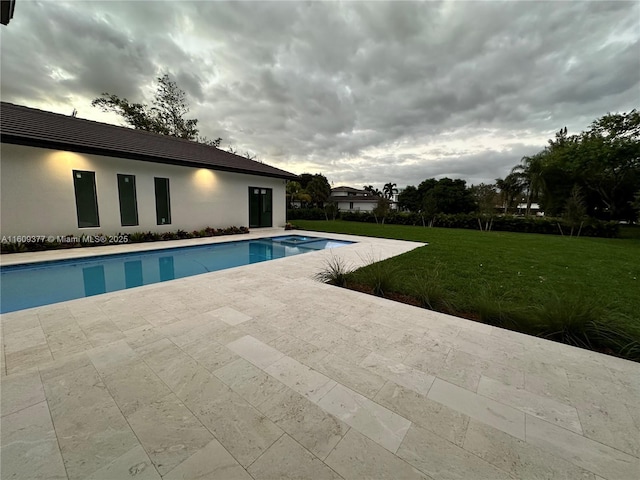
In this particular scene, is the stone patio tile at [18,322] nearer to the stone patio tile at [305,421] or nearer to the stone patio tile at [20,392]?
the stone patio tile at [20,392]

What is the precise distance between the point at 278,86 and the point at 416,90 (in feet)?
21.6

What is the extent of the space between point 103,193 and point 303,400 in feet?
33.2

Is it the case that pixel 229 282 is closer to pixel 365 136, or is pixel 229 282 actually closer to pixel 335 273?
pixel 335 273

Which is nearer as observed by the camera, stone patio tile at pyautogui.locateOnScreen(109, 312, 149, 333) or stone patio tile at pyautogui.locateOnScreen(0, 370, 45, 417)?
stone patio tile at pyautogui.locateOnScreen(0, 370, 45, 417)

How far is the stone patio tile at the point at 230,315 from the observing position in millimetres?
3031

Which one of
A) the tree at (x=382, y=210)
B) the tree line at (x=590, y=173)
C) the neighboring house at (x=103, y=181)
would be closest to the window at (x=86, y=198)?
A: the neighboring house at (x=103, y=181)

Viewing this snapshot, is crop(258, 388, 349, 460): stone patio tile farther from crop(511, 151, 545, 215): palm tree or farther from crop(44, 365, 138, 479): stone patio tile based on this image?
crop(511, 151, 545, 215): palm tree

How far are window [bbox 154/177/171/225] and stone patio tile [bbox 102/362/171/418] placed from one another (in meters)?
9.15

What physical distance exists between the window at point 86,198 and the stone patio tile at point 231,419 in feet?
30.3

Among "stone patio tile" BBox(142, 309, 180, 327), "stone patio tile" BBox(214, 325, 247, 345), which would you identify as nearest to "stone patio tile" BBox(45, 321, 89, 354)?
"stone patio tile" BBox(142, 309, 180, 327)

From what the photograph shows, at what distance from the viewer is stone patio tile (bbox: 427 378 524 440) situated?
5.30 feet

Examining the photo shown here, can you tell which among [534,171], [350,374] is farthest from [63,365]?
[534,171]

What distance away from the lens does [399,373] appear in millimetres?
2115

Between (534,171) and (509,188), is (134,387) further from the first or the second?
(509,188)
